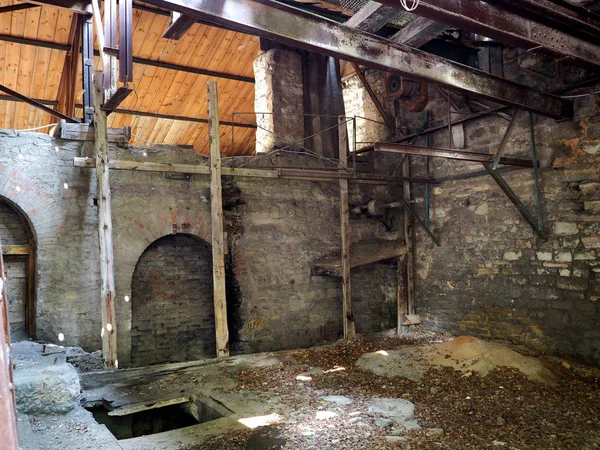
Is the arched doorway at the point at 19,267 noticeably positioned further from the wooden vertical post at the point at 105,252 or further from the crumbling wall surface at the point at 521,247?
the crumbling wall surface at the point at 521,247

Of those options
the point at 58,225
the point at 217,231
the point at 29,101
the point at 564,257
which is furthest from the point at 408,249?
the point at 29,101

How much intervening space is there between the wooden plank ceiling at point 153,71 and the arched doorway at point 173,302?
3.02 metres

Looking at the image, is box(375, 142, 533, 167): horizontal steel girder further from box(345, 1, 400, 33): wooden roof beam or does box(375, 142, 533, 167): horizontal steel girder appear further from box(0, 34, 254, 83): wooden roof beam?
box(0, 34, 254, 83): wooden roof beam

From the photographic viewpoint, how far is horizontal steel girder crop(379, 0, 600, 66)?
3455mm

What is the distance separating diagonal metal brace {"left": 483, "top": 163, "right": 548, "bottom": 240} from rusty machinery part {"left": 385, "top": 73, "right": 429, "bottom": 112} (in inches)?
64.6

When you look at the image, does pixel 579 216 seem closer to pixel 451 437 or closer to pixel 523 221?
pixel 523 221

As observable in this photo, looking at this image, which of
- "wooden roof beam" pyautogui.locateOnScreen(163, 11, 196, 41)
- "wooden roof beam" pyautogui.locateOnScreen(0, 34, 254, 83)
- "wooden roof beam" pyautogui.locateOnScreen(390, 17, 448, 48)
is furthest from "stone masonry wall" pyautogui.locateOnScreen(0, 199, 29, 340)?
"wooden roof beam" pyautogui.locateOnScreen(390, 17, 448, 48)

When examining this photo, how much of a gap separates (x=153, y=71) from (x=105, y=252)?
6.23 meters

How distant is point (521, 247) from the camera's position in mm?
6965

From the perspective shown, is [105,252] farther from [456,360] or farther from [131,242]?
[456,360]

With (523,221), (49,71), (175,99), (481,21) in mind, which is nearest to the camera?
(481,21)

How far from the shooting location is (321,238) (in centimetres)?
870

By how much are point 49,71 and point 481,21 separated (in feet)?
31.9

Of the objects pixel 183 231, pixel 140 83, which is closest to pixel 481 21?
pixel 183 231
